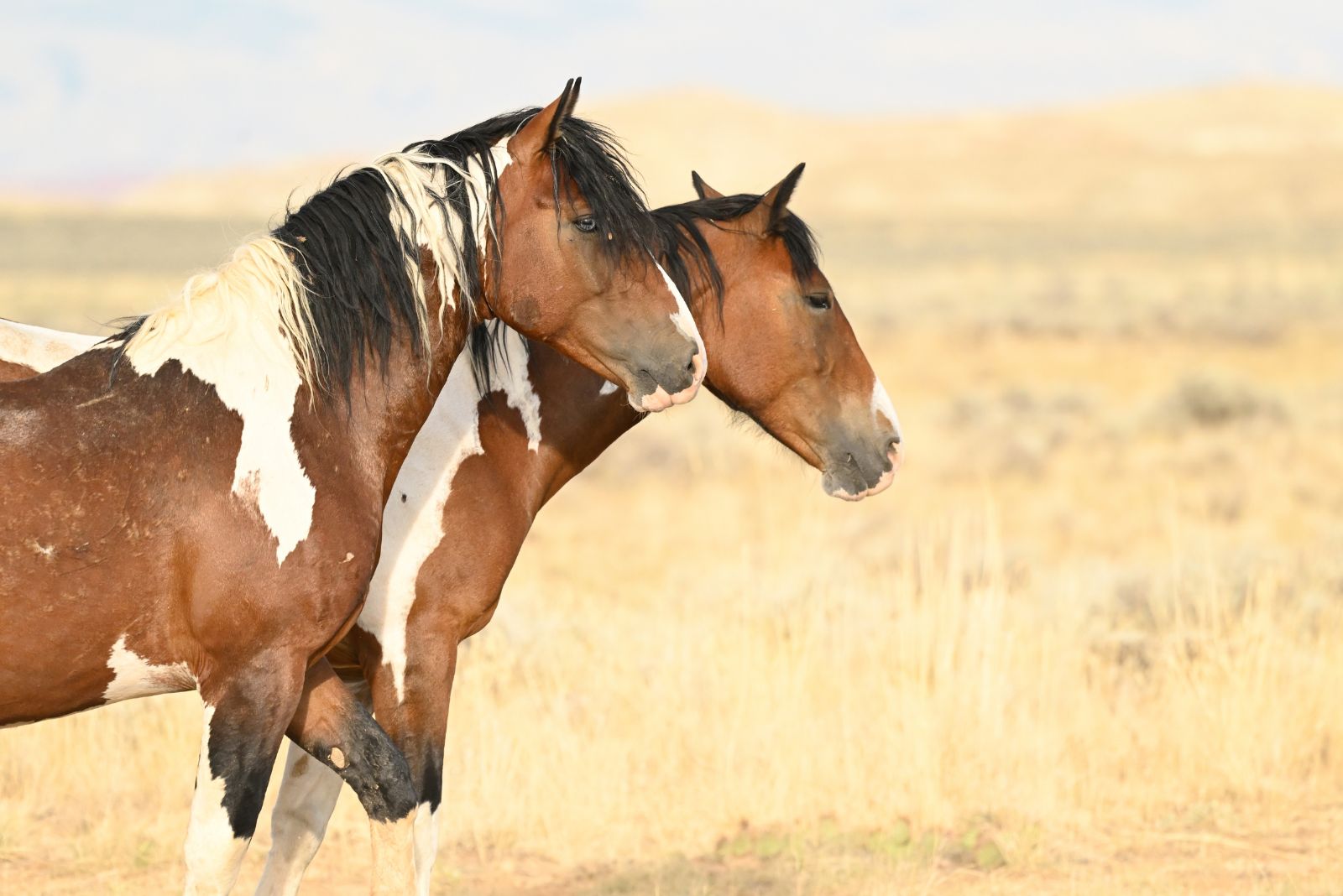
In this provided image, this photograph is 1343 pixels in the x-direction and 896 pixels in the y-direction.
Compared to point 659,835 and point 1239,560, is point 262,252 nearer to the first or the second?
point 659,835

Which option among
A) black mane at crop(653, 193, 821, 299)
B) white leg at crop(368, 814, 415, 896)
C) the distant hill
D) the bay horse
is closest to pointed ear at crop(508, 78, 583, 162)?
the bay horse

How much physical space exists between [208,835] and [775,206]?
243cm

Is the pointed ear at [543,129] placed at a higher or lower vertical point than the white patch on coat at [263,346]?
higher

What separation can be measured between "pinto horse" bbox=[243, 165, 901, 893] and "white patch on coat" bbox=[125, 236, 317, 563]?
2.19 ft

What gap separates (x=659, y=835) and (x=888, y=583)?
145 inches

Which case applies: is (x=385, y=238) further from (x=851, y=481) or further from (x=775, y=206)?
(x=851, y=481)

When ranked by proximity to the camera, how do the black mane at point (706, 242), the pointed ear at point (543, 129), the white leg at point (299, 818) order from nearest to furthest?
1. the pointed ear at point (543, 129)
2. the white leg at point (299, 818)
3. the black mane at point (706, 242)

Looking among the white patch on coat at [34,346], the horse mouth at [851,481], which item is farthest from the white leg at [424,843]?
the white patch on coat at [34,346]

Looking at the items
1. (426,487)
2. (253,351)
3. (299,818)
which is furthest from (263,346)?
(299,818)

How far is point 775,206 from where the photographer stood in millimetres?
4328

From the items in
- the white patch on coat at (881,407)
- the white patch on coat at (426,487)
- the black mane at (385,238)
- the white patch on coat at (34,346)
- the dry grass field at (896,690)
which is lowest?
the dry grass field at (896,690)

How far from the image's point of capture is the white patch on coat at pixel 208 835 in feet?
9.93

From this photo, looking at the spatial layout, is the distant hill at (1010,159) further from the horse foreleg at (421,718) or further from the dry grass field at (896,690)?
the horse foreleg at (421,718)

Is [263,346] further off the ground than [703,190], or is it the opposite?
[703,190]
